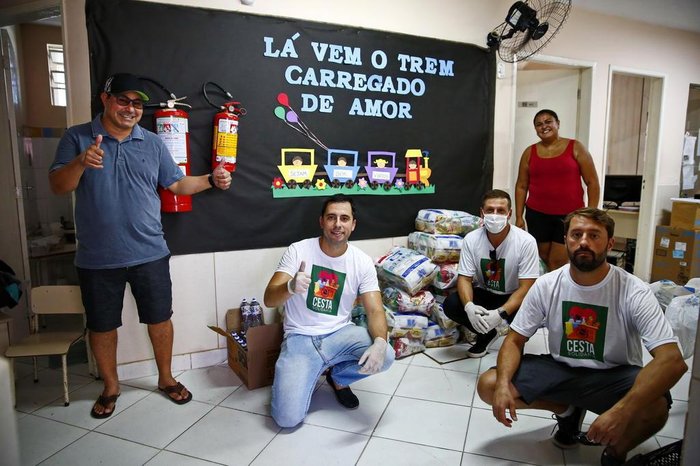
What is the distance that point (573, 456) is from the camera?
182 centimetres

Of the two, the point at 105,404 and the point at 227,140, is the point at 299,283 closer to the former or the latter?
the point at 227,140

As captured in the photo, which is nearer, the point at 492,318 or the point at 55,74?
the point at 492,318

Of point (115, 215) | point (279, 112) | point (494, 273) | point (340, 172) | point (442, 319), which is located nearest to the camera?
point (115, 215)

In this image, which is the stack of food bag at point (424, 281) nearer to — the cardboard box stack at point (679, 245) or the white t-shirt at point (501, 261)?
the white t-shirt at point (501, 261)

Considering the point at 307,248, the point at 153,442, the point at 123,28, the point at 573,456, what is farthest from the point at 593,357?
the point at 123,28

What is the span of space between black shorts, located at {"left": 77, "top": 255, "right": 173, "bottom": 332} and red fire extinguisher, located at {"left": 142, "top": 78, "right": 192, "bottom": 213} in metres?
0.35

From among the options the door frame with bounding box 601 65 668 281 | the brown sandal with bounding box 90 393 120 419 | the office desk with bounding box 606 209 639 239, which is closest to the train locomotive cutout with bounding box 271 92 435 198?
the brown sandal with bounding box 90 393 120 419

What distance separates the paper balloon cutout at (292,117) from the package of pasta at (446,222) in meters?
1.15

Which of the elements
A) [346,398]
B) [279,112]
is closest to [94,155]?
[279,112]

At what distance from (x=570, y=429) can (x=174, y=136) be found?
240 centimetres

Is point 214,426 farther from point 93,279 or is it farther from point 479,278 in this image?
point 479,278

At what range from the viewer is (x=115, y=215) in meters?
2.13

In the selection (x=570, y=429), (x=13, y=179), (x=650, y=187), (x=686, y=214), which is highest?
(x=13, y=179)

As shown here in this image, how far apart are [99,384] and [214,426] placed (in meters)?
0.88
